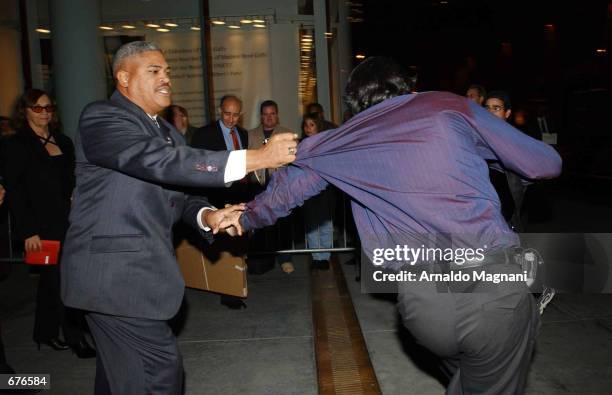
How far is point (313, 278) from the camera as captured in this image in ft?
23.5

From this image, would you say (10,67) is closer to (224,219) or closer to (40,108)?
(40,108)

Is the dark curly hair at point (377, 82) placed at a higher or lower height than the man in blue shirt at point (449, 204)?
higher

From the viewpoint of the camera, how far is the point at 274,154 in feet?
8.48

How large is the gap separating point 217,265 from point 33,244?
1.93m

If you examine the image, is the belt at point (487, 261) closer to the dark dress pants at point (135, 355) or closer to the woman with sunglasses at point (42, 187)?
the dark dress pants at point (135, 355)

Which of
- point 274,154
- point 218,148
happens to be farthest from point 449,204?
point 218,148

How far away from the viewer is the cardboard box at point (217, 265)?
5703mm

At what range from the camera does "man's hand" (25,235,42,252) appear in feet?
14.3

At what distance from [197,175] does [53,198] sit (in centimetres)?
259


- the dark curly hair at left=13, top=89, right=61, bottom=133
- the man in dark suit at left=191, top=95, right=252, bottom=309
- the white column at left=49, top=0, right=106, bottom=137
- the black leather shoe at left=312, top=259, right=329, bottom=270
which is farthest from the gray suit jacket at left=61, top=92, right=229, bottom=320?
the white column at left=49, top=0, right=106, bottom=137

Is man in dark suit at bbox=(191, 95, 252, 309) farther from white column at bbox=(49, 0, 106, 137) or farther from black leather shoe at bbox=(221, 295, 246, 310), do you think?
white column at bbox=(49, 0, 106, 137)

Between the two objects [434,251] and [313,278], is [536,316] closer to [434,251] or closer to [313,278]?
[434,251]

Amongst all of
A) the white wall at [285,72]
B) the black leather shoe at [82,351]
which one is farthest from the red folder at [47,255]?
the white wall at [285,72]

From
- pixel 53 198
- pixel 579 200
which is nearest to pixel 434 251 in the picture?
pixel 53 198
